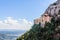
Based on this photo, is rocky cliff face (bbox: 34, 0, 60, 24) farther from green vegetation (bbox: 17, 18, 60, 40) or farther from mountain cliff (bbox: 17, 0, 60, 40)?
→ green vegetation (bbox: 17, 18, 60, 40)

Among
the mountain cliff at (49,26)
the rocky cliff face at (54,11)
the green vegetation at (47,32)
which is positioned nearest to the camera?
the green vegetation at (47,32)

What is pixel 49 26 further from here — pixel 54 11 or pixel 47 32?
pixel 54 11

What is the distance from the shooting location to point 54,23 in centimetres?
4394

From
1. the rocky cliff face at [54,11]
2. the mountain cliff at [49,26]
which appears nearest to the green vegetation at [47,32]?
the mountain cliff at [49,26]

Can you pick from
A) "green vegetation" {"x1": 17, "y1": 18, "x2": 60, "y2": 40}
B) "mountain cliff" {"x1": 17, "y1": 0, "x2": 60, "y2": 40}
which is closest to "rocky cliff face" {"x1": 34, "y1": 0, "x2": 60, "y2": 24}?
"mountain cliff" {"x1": 17, "y1": 0, "x2": 60, "y2": 40}

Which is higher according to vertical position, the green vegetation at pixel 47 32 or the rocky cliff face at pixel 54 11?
the rocky cliff face at pixel 54 11

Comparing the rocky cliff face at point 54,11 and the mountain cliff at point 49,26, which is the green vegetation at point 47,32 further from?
the rocky cliff face at point 54,11

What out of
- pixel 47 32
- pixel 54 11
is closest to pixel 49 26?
pixel 47 32

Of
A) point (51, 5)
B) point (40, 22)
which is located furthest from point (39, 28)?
point (51, 5)

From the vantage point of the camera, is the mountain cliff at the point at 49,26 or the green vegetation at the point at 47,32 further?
the mountain cliff at the point at 49,26

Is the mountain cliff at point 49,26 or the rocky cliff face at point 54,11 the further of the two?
the rocky cliff face at point 54,11

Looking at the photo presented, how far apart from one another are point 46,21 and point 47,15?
2.36 metres

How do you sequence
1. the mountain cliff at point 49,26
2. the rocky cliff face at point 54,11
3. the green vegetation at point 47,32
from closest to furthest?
the green vegetation at point 47,32 < the mountain cliff at point 49,26 < the rocky cliff face at point 54,11

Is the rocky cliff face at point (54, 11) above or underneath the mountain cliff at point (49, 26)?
above
